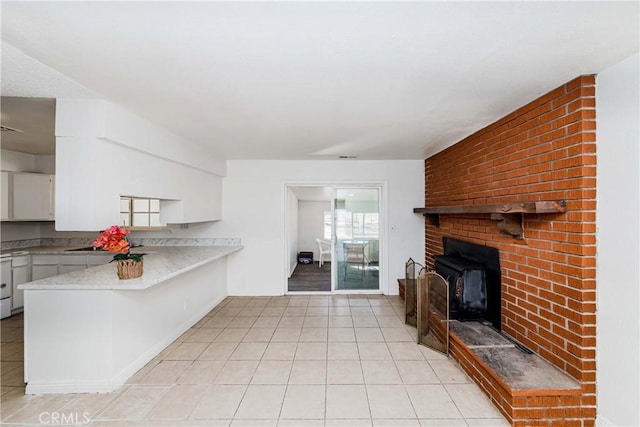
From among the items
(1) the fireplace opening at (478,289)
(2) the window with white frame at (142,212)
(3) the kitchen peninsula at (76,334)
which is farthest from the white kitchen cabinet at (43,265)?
(1) the fireplace opening at (478,289)

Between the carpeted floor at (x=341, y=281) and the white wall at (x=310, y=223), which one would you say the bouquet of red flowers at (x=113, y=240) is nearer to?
the carpeted floor at (x=341, y=281)

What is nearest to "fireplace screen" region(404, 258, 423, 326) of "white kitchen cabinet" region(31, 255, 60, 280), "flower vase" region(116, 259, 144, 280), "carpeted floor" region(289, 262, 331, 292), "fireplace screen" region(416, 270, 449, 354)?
"fireplace screen" region(416, 270, 449, 354)

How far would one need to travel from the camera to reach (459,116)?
2.62 meters

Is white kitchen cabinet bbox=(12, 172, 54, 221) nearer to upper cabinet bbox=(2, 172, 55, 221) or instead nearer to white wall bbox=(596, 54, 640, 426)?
upper cabinet bbox=(2, 172, 55, 221)

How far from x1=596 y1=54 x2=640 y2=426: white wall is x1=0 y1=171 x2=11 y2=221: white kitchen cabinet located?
6547mm

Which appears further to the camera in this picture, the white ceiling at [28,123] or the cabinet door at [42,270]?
the cabinet door at [42,270]

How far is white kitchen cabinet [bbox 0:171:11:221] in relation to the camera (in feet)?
12.8

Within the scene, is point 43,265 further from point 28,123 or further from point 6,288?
point 28,123

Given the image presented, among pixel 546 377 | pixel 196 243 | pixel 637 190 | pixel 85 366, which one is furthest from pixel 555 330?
pixel 196 243

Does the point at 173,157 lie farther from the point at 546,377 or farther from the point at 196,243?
the point at 546,377

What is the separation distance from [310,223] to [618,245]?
281 inches

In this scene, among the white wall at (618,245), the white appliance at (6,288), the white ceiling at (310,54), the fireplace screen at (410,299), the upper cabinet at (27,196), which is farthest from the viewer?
the upper cabinet at (27,196)

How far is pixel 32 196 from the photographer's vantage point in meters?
4.18

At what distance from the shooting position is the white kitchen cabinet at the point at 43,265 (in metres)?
4.05
